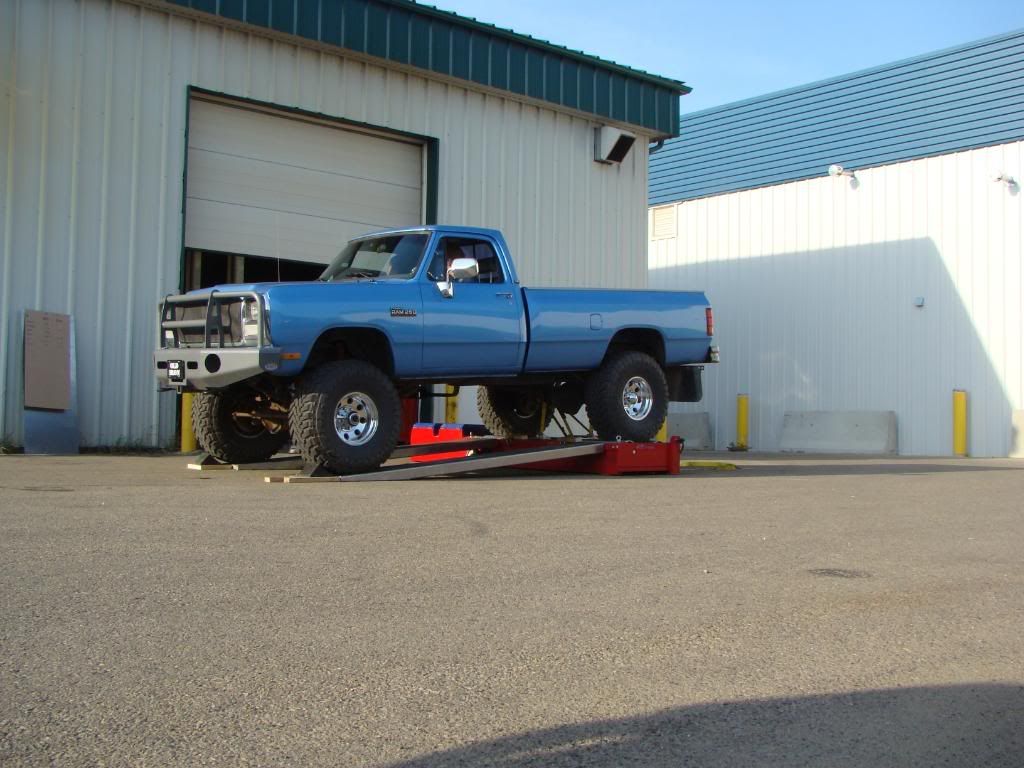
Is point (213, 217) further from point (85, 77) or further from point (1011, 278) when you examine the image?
point (1011, 278)

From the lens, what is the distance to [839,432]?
72.4 ft

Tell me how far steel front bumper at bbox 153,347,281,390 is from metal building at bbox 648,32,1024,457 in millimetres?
14923

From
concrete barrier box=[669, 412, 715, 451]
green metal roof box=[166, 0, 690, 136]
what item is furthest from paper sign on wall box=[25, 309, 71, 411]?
concrete barrier box=[669, 412, 715, 451]

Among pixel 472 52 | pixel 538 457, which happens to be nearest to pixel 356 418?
pixel 538 457

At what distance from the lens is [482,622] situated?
4551 mm

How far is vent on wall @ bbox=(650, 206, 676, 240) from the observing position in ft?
86.7

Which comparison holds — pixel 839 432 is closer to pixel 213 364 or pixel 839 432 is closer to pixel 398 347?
pixel 398 347

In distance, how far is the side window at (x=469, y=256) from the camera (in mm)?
10602

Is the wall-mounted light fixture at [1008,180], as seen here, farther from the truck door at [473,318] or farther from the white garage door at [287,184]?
the truck door at [473,318]

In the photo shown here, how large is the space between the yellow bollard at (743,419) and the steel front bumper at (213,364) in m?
15.9

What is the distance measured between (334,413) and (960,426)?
14321 millimetres

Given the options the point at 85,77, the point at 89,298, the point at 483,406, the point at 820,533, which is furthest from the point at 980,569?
the point at 85,77

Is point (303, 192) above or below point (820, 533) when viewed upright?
above

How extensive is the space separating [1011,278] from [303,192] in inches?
487
